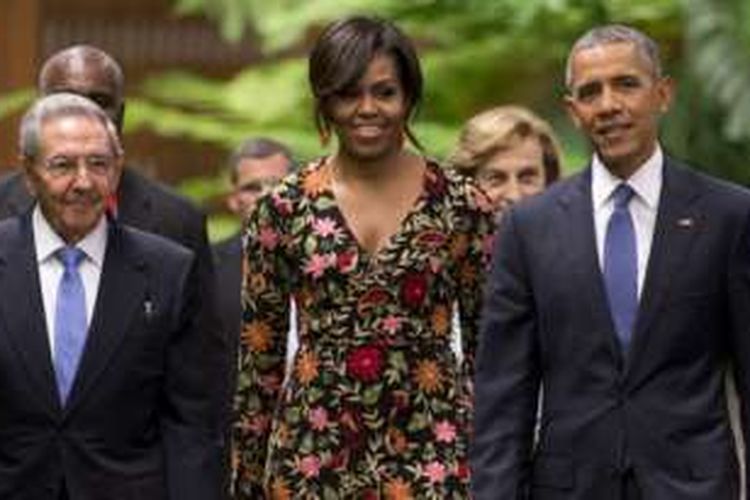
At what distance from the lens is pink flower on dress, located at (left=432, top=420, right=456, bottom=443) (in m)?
9.44

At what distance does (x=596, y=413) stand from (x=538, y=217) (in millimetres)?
585

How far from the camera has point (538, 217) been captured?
9.30 m

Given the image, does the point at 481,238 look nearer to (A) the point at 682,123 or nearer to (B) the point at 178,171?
(A) the point at 682,123

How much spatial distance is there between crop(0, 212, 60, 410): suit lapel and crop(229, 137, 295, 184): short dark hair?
15.5 ft

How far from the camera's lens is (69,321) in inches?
371

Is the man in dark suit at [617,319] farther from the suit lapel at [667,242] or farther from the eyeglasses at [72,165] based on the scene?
the eyeglasses at [72,165]

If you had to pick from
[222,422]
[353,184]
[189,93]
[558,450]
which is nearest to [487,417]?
[558,450]

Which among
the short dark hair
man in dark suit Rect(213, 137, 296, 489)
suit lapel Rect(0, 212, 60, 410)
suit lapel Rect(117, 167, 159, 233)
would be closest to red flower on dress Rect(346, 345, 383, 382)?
suit lapel Rect(0, 212, 60, 410)

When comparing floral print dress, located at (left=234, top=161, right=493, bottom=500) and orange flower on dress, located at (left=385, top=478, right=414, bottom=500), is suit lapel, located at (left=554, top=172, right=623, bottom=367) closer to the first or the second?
floral print dress, located at (left=234, top=161, right=493, bottom=500)

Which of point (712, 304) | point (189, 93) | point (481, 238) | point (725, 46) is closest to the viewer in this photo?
point (712, 304)

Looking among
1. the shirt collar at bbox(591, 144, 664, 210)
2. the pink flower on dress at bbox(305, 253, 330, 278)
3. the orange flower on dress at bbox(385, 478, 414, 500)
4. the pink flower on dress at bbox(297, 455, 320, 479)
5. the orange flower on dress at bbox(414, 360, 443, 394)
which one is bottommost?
the orange flower on dress at bbox(385, 478, 414, 500)

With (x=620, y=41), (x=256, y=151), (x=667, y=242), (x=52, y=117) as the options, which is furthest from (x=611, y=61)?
(x=256, y=151)

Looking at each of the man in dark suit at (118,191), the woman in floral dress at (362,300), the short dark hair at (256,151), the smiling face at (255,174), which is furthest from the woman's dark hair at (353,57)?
the short dark hair at (256,151)

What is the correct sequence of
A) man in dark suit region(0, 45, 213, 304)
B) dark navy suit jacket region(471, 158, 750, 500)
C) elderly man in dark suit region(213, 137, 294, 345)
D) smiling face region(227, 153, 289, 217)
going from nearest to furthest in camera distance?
dark navy suit jacket region(471, 158, 750, 500)
man in dark suit region(0, 45, 213, 304)
elderly man in dark suit region(213, 137, 294, 345)
smiling face region(227, 153, 289, 217)
